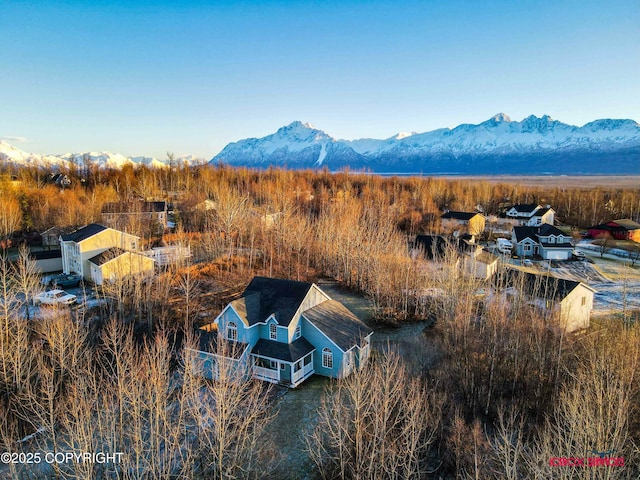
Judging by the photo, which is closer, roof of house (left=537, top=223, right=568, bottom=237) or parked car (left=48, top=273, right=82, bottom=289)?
parked car (left=48, top=273, right=82, bottom=289)

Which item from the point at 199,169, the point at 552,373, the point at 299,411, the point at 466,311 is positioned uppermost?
the point at 199,169

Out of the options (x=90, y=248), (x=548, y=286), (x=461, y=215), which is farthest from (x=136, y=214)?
(x=461, y=215)

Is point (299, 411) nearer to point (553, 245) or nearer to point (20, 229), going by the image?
point (553, 245)

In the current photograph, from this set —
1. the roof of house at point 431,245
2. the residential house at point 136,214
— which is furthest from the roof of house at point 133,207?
the roof of house at point 431,245

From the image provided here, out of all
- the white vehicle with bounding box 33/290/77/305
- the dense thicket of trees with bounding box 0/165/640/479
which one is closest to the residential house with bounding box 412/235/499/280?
the dense thicket of trees with bounding box 0/165/640/479

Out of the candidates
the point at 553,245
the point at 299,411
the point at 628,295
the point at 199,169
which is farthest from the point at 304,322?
the point at 199,169

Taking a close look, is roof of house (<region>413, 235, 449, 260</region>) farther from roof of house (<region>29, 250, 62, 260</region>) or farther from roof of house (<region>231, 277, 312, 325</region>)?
roof of house (<region>29, 250, 62, 260</region>)

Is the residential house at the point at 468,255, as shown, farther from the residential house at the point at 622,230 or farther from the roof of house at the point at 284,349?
the residential house at the point at 622,230

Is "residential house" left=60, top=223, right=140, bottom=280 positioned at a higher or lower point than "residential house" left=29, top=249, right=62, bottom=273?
higher
